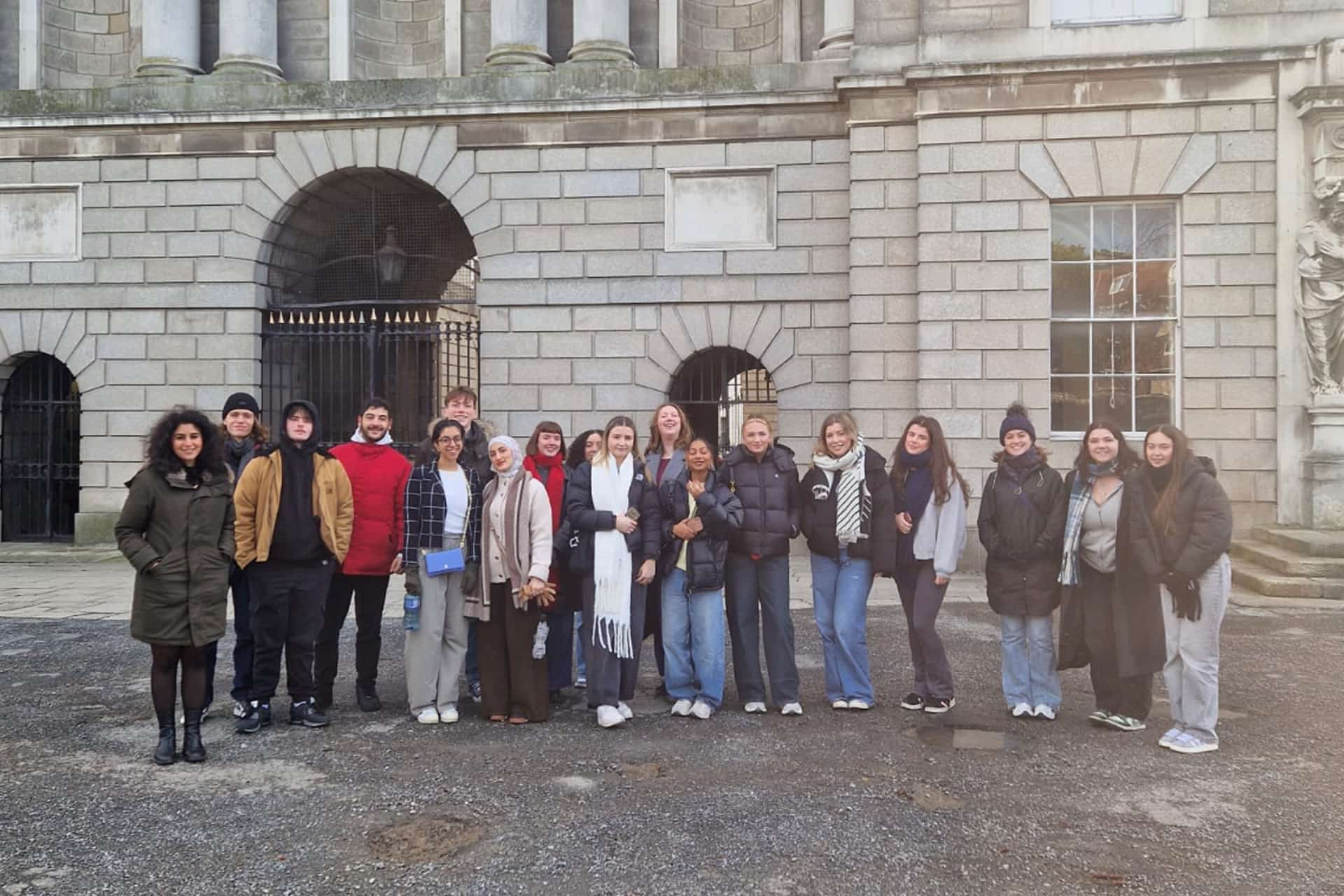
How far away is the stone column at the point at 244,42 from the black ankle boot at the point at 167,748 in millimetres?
11411

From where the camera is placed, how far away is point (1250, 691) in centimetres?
673

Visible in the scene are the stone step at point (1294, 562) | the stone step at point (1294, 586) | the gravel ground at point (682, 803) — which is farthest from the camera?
the stone step at point (1294, 562)

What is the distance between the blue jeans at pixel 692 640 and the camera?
6.30 meters

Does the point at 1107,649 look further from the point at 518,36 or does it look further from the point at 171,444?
the point at 518,36

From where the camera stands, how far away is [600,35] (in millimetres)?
13984

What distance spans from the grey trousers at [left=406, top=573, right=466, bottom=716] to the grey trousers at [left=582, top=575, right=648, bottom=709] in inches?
29.2

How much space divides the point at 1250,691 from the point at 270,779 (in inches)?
234

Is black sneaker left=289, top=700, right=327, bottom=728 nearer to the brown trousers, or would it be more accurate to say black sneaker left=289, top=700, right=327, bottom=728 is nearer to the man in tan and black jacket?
the man in tan and black jacket

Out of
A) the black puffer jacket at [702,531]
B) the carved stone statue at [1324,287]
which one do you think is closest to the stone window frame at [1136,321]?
the carved stone statue at [1324,287]

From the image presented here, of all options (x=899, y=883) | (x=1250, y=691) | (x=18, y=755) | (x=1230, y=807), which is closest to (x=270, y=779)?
(x=18, y=755)

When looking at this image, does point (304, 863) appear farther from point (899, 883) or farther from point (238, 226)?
point (238, 226)

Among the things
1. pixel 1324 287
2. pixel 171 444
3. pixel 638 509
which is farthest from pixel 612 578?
pixel 1324 287

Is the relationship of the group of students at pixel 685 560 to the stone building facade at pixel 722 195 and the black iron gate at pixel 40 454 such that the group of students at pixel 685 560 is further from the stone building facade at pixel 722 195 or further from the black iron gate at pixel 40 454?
the black iron gate at pixel 40 454

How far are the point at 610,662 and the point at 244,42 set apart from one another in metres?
12.0
